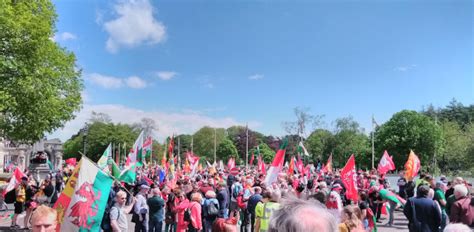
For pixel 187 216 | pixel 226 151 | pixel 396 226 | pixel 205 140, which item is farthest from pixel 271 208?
pixel 205 140

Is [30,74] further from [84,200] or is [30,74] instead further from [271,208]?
[271,208]

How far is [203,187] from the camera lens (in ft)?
41.8

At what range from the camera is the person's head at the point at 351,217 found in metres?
5.70

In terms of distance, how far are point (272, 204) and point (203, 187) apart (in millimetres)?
5395

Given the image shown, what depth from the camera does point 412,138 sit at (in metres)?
52.6

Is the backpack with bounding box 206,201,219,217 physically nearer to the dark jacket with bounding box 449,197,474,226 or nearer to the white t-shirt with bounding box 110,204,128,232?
the white t-shirt with bounding box 110,204,128,232

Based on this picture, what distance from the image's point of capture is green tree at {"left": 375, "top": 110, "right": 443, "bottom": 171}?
172ft

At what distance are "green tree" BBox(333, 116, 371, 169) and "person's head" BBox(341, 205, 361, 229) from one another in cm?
5582

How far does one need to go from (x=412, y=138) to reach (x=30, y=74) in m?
46.7

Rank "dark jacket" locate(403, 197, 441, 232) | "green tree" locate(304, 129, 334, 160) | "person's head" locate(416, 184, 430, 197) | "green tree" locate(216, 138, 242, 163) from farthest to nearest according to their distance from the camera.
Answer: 1. "green tree" locate(216, 138, 242, 163)
2. "green tree" locate(304, 129, 334, 160)
3. "person's head" locate(416, 184, 430, 197)
4. "dark jacket" locate(403, 197, 441, 232)

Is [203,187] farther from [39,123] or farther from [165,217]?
[39,123]

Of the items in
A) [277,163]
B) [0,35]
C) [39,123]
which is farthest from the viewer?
[39,123]

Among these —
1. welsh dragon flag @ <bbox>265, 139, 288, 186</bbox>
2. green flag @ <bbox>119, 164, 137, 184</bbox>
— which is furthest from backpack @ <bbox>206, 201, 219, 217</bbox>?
green flag @ <bbox>119, 164, 137, 184</bbox>

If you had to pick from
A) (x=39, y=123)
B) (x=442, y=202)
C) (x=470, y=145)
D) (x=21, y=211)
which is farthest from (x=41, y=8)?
(x=470, y=145)
